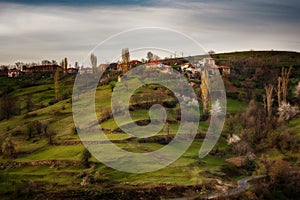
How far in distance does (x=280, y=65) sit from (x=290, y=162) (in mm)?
77500

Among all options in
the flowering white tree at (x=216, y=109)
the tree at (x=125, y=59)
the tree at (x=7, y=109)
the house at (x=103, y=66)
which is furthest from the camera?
the house at (x=103, y=66)

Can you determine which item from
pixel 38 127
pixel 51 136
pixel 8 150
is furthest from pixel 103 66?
pixel 8 150

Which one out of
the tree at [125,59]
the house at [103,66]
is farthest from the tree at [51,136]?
the house at [103,66]

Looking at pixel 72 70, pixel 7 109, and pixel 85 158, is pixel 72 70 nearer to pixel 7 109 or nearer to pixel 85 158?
pixel 7 109

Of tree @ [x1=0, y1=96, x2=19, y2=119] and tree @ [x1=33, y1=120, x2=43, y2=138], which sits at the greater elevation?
tree @ [x1=0, y1=96, x2=19, y2=119]

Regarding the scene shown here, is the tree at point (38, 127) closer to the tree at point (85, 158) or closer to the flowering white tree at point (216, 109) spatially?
the tree at point (85, 158)

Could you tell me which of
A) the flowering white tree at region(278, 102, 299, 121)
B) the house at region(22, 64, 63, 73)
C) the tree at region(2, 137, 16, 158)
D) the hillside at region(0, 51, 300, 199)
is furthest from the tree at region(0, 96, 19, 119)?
the house at region(22, 64, 63, 73)

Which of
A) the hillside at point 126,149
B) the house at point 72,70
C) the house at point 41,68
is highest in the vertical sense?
the house at point 41,68

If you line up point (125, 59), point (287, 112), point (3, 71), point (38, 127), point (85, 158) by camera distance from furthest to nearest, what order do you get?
point (3, 71) → point (125, 59) → point (287, 112) → point (38, 127) → point (85, 158)

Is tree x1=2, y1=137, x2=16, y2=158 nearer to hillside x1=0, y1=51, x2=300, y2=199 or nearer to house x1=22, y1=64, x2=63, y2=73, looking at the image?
hillside x1=0, y1=51, x2=300, y2=199

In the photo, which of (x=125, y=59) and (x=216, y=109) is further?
(x=125, y=59)

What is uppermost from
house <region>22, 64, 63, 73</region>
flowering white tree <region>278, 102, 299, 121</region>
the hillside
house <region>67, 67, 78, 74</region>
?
house <region>22, 64, 63, 73</region>

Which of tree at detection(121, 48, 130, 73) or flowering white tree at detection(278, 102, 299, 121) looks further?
tree at detection(121, 48, 130, 73)

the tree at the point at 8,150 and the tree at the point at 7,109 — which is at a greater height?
the tree at the point at 7,109
